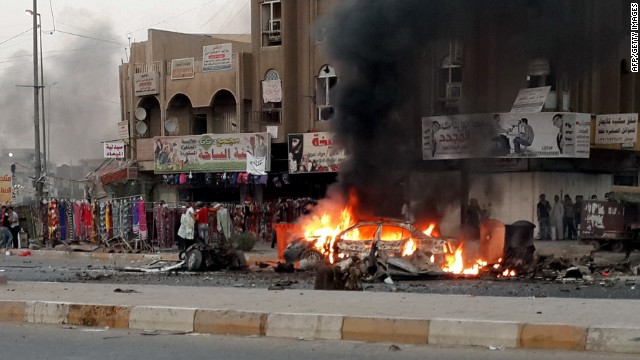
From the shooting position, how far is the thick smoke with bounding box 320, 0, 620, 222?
1917 centimetres

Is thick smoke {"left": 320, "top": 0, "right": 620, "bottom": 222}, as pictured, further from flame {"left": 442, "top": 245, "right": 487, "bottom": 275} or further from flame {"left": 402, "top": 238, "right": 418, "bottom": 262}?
flame {"left": 402, "top": 238, "right": 418, "bottom": 262}

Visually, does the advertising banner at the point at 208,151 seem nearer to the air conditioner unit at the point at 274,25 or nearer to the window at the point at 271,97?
the window at the point at 271,97

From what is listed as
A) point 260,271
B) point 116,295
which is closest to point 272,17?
point 260,271

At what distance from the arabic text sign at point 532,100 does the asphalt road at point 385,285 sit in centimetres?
567

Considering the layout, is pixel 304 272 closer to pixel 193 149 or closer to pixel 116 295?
→ pixel 116 295

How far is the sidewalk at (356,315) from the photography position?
7891 mm

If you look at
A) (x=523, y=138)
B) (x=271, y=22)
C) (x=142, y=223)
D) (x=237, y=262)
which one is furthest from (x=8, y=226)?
(x=523, y=138)

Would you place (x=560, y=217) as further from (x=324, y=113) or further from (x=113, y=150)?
(x=113, y=150)

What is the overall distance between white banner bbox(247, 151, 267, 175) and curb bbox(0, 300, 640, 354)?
62.8 ft

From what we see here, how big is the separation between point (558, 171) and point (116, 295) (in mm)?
19007

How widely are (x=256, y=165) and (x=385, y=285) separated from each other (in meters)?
16.1

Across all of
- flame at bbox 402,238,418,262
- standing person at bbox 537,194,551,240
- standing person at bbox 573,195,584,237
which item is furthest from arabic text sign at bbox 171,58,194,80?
flame at bbox 402,238,418,262

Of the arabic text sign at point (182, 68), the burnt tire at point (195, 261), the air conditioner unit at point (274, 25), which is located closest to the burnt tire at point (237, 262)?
the burnt tire at point (195, 261)

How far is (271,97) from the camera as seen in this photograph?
3183cm
